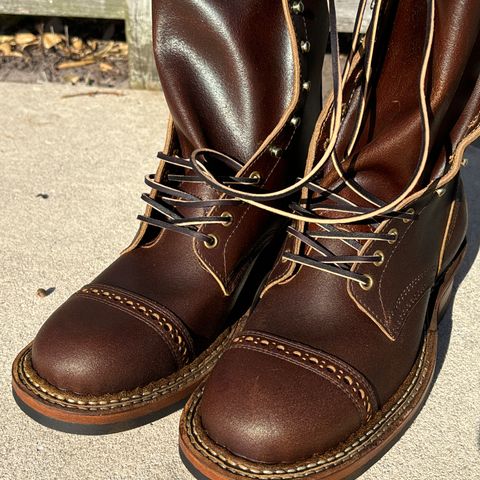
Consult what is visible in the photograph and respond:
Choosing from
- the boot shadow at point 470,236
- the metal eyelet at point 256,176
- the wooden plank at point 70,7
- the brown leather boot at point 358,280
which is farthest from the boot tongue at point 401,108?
the wooden plank at point 70,7

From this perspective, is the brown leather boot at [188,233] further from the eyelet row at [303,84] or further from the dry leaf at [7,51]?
the dry leaf at [7,51]

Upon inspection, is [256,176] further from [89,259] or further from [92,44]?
[92,44]

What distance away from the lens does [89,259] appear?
68.2 inches

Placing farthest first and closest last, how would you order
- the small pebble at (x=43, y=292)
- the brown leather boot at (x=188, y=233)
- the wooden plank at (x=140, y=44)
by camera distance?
the wooden plank at (x=140, y=44) → the small pebble at (x=43, y=292) → the brown leather boot at (x=188, y=233)

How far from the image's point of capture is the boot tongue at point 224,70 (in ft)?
4.20

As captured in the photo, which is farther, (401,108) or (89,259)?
(89,259)

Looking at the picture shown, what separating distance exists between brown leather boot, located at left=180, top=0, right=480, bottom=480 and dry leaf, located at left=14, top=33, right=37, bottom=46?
1988 mm

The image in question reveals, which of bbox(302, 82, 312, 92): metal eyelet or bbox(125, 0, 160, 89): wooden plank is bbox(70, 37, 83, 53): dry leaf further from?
bbox(302, 82, 312, 92): metal eyelet

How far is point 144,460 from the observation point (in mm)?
1222

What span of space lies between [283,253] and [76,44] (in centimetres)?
203

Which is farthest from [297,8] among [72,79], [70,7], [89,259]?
[72,79]

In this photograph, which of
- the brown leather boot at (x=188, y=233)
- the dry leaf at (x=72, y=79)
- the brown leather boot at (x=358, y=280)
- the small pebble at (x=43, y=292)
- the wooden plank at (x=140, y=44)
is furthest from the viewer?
the dry leaf at (x=72, y=79)

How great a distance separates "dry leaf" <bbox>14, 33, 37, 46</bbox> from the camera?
2914 millimetres

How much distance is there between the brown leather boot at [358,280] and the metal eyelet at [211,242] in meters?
0.10
